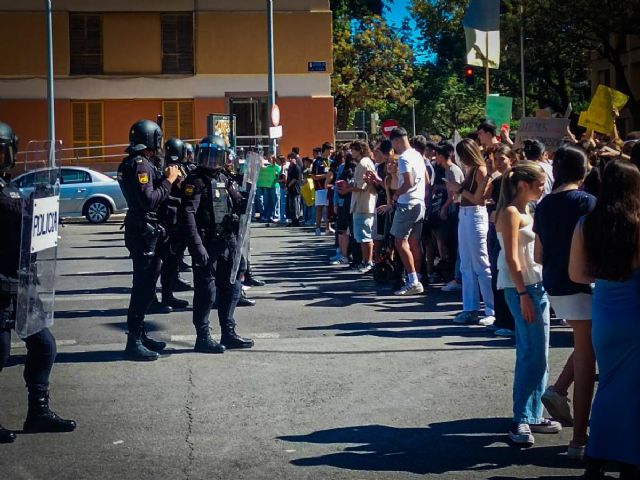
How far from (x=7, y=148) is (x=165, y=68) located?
3424 cm

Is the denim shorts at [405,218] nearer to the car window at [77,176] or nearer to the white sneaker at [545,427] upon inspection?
the white sneaker at [545,427]

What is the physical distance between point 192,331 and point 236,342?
50.1 inches

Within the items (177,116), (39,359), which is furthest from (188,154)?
(177,116)

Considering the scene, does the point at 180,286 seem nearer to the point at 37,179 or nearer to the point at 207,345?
the point at 207,345

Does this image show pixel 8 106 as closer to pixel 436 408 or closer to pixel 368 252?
pixel 368 252

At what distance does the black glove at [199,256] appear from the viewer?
9477 millimetres

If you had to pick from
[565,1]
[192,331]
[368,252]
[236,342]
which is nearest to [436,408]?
[236,342]

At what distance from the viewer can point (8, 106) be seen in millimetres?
39906

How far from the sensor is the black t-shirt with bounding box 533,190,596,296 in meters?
6.37

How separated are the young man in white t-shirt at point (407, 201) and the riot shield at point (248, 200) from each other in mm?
3204

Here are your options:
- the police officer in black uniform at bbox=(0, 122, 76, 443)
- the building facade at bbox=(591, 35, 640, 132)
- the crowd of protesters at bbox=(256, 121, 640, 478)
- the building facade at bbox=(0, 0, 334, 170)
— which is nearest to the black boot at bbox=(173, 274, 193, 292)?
the crowd of protesters at bbox=(256, 121, 640, 478)

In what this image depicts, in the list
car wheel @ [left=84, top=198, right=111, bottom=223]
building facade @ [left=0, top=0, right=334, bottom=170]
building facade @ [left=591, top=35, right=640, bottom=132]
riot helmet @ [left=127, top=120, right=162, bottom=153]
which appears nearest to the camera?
riot helmet @ [left=127, top=120, right=162, bottom=153]

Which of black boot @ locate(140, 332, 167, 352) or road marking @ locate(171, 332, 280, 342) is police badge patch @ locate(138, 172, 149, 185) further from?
road marking @ locate(171, 332, 280, 342)

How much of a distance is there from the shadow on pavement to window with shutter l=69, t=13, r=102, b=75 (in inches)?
1375
